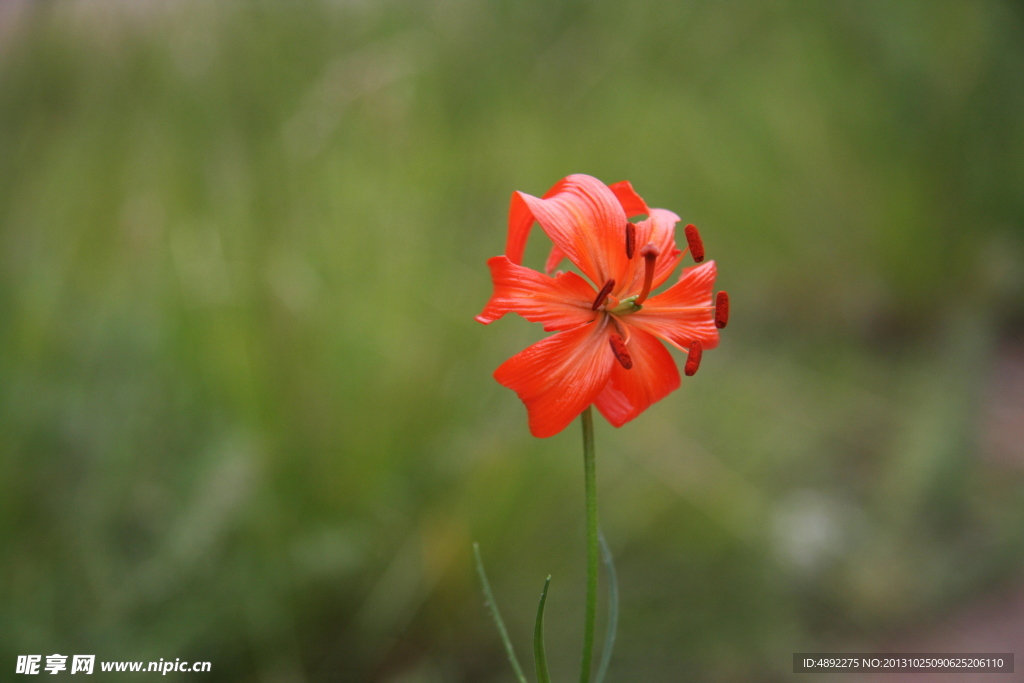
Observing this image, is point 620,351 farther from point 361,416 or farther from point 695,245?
point 361,416

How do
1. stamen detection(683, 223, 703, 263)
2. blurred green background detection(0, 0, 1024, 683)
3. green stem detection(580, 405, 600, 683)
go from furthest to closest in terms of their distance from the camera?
1. blurred green background detection(0, 0, 1024, 683)
2. stamen detection(683, 223, 703, 263)
3. green stem detection(580, 405, 600, 683)

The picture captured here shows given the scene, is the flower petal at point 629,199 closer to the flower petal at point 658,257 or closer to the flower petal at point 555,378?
the flower petal at point 658,257

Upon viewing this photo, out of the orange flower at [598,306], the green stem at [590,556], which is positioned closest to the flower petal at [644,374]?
the orange flower at [598,306]

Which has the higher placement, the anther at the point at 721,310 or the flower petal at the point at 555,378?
the anther at the point at 721,310

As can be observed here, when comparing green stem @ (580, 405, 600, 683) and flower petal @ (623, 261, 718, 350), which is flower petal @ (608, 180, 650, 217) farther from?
green stem @ (580, 405, 600, 683)

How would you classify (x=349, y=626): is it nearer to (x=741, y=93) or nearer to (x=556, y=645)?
(x=556, y=645)

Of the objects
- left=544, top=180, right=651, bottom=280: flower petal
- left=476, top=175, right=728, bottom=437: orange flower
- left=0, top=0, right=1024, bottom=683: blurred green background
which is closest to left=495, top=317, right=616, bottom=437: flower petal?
left=476, top=175, right=728, bottom=437: orange flower
